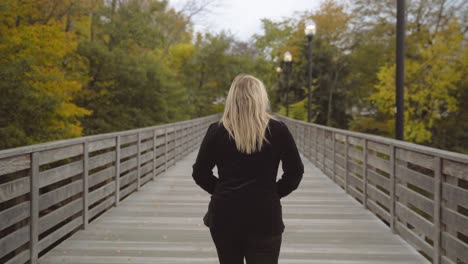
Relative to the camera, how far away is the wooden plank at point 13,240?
4096 millimetres

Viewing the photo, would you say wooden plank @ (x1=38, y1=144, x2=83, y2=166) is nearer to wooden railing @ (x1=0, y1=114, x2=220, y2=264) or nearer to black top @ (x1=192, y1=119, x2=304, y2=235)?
wooden railing @ (x1=0, y1=114, x2=220, y2=264)

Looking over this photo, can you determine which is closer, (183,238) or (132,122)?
(183,238)

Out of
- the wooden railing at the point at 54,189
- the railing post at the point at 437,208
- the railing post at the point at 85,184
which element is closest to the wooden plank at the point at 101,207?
the wooden railing at the point at 54,189

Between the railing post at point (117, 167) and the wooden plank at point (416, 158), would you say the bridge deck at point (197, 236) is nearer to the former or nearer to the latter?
the railing post at point (117, 167)

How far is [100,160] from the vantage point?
7.02 meters

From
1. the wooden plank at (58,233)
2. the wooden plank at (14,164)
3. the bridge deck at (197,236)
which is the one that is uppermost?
the wooden plank at (14,164)

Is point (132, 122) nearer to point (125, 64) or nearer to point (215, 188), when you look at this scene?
point (125, 64)

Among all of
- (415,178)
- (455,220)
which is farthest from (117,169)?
(455,220)

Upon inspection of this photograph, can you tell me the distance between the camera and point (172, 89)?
31.7 m

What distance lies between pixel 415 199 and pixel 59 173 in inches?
148

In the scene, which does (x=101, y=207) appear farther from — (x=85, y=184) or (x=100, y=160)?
(x=85, y=184)

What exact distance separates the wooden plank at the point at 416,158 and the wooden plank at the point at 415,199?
32cm

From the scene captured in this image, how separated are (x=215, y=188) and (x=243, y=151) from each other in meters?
0.32

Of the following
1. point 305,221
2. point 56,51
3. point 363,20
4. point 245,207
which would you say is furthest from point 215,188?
point 363,20
